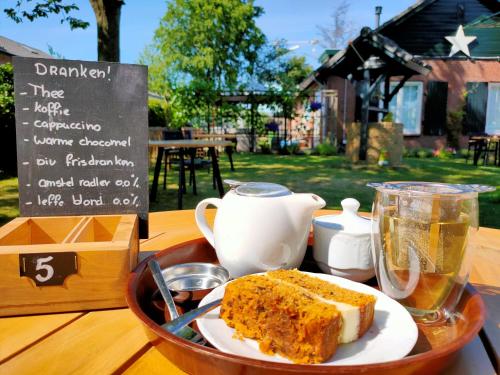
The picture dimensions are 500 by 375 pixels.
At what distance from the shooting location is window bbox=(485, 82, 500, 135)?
41.1 ft

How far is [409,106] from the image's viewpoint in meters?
12.7

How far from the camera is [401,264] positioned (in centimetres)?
58

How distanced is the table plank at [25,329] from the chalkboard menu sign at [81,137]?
0.33 meters

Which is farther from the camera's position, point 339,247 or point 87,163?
point 87,163

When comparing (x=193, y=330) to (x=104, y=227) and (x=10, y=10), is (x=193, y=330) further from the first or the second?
(x=10, y=10)

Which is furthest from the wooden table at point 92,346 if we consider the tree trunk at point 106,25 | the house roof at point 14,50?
the house roof at point 14,50

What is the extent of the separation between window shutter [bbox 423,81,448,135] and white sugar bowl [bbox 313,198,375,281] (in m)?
13.3

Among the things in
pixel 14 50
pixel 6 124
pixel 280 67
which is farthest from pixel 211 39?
pixel 6 124

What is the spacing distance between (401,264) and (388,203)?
0.32ft

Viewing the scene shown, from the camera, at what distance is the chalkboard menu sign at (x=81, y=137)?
2.89 ft

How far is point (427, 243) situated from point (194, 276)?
424 millimetres

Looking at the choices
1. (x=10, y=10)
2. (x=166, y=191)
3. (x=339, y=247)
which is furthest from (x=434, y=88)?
(x=339, y=247)

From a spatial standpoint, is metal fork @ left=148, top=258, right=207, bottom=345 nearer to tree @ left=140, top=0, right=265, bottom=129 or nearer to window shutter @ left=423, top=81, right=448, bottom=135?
window shutter @ left=423, top=81, right=448, bottom=135

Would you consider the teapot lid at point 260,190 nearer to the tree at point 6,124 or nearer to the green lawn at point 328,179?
the green lawn at point 328,179
